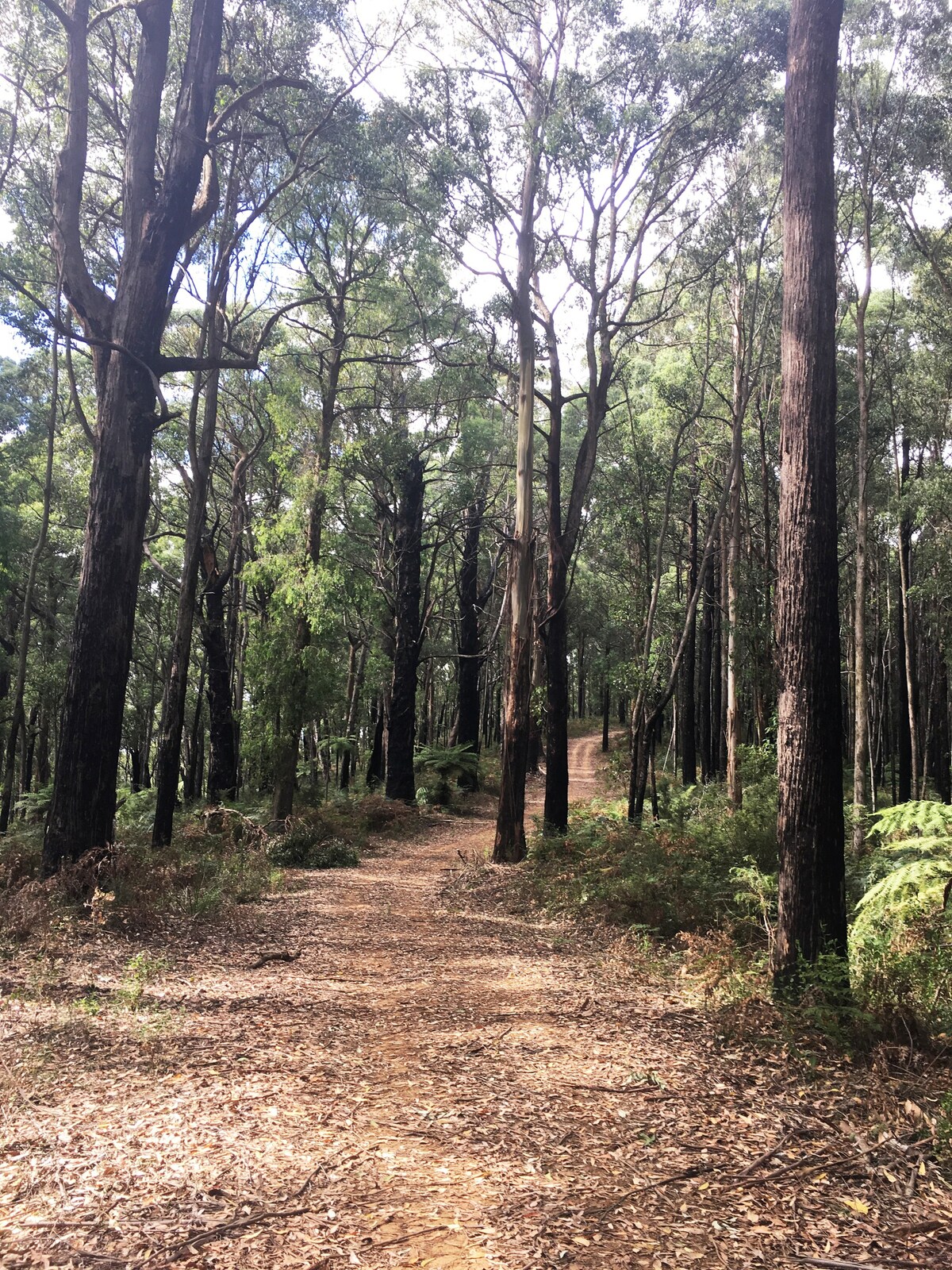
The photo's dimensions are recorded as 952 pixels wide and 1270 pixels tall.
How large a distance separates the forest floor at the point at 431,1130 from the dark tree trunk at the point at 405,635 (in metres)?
13.5

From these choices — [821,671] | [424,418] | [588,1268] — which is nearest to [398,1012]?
[588,1268]

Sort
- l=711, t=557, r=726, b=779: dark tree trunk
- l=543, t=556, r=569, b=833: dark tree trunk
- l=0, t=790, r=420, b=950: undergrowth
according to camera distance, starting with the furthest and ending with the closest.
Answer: l=711, t=557, r=726, b=779: dark tree trunk < l=543, t=556, r=569, b=833: dark tree trunk < l=0, t=790, r=420, b=950: undergrowth

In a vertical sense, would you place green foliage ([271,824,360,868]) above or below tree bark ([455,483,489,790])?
below

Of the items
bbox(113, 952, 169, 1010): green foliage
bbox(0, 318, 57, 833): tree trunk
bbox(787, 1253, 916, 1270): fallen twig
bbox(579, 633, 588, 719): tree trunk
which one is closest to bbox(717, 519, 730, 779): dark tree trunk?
bbox(579, 633, 588, 719): tree trunk

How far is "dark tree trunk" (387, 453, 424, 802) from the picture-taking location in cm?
1911

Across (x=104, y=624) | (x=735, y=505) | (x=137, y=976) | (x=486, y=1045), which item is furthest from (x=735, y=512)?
(x=137, y=976)

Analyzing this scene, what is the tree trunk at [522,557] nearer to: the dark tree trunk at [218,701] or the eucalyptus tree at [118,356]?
the eucalyptus tree at [118,356]

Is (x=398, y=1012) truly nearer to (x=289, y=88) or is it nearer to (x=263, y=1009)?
(x=263, y=1009)

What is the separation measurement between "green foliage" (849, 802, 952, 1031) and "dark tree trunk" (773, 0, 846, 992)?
0.28 m

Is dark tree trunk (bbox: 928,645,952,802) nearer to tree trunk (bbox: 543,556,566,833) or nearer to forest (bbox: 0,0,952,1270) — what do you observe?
forest (bbox: 0,0,952,1270)

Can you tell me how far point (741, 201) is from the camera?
14.1 meters

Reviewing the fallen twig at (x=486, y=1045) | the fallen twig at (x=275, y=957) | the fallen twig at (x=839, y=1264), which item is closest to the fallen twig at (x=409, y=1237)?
the fallen twig at (x=839, y=1264)

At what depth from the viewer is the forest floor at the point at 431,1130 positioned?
8.46 ft

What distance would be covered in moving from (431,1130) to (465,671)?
20.1 meters
